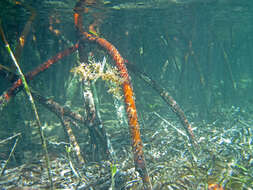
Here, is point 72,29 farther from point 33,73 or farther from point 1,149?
point 1,149

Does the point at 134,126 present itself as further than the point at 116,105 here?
No

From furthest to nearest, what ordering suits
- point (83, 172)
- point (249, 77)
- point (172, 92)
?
point (249, 77)
point (172, 92)
point (83, 172)

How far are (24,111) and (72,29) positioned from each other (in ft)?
20.4

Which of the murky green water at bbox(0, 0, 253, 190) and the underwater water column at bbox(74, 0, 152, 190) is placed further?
the murky green water at bbox(0, 0, 253, 190)

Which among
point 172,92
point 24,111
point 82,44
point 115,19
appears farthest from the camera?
point 172,92

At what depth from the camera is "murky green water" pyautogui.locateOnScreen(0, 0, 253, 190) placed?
4.65 metres

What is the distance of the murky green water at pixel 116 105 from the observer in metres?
4.65

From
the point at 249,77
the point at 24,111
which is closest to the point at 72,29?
the point at 24,111

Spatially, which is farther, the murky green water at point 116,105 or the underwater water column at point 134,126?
the murky green water at point 116,105

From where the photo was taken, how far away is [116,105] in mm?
5801

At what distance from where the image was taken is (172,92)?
13250mm

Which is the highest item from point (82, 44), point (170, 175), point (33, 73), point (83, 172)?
point (82, 44)

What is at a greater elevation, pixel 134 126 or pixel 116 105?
pixel 134 126

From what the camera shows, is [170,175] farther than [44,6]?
No
